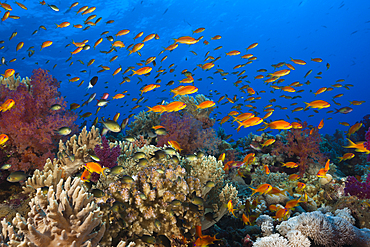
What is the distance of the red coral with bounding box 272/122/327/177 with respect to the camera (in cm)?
700

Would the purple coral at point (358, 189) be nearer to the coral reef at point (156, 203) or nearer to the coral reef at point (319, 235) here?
the coral reef at point (319, 235)

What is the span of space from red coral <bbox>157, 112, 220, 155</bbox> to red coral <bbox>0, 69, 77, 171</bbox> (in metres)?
3.17

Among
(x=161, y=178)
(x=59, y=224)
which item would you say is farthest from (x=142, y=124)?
(x=59, y=224)

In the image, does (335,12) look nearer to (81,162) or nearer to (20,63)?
(81,162)

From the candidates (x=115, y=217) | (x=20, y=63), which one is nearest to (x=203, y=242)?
(x=115, y=217)

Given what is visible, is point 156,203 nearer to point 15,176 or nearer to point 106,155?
point 106,155

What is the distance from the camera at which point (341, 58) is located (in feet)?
295

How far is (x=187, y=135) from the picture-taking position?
678cm

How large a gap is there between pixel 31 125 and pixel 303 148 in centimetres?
904

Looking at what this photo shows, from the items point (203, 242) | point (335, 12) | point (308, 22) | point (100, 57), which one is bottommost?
point (203, 242)

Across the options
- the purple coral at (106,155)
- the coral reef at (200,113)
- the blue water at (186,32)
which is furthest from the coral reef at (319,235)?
the blue water at (186,32)

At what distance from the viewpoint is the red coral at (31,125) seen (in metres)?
4.22

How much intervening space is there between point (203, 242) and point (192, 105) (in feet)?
22.5

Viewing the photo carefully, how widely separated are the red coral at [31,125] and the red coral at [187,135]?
3170mm
